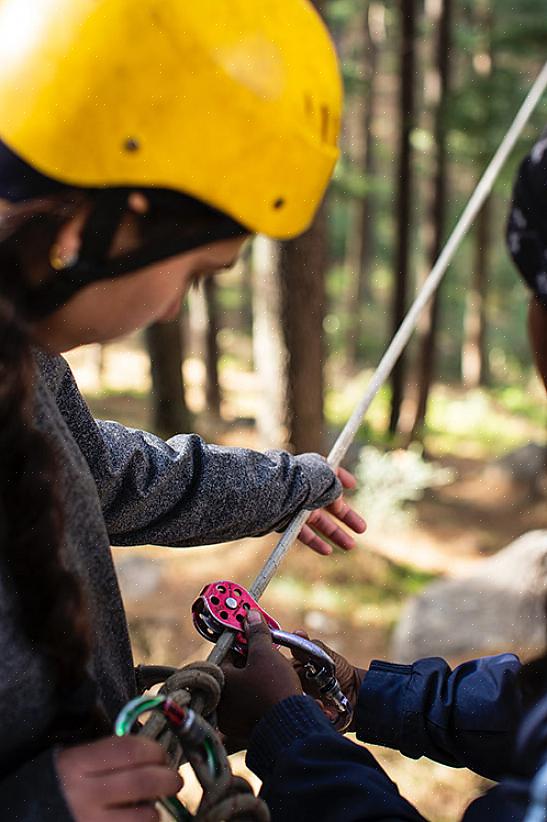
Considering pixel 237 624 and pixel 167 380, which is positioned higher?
pixel 237 624

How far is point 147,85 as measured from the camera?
103 centimetres

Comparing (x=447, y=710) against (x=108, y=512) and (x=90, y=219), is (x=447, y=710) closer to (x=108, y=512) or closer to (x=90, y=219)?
(x=108, y=512)

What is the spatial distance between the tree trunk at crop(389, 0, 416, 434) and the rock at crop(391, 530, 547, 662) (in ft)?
14.5

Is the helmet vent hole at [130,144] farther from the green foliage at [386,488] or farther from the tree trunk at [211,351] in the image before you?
the tree trunk at [211,351]

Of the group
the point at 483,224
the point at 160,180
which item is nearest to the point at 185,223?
the point at 160,180

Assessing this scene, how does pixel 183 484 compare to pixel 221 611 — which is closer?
pixel 221 611

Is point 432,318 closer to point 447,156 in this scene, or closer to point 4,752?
point 447,156

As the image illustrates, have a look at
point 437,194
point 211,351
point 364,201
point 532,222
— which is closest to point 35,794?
point 532,222

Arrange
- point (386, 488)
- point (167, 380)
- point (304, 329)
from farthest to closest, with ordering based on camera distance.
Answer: point (167, 380) < point (386, 488) < point (304, 329)

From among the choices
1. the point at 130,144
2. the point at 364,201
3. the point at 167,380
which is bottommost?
the point at 364,201

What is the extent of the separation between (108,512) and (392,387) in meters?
10.1

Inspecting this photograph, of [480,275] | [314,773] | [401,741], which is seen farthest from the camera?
[480,275]

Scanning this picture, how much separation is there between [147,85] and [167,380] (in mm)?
8115

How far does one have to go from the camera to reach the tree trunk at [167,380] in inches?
345
